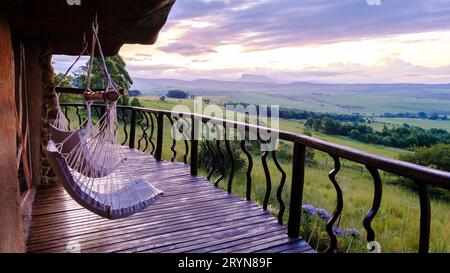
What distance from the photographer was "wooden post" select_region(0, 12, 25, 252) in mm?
1369

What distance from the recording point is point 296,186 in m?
2.28

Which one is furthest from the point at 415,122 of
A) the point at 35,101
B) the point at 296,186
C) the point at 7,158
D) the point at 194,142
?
the point at 7,158

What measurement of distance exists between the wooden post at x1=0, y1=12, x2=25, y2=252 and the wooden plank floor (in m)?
0.63

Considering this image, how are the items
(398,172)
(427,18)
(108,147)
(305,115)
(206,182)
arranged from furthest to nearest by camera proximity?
1. (305,115)
2. (427,18)
3. (206,182)
4. (108,147)
5. (398,172)

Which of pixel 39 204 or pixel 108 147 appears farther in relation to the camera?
pixel 39 204

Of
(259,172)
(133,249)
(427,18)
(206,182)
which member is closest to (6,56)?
(133,249)

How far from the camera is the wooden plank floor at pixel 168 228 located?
6.88ft

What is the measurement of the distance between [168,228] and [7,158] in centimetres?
126

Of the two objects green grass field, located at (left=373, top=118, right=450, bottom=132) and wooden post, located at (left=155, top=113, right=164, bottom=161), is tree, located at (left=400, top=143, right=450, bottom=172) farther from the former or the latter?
wooden post, located at (left=155, top=113, right=164, bottom=161)

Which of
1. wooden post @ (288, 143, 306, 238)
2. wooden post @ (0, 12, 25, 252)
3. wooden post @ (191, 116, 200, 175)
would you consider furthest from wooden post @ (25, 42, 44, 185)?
wooden post @ (288, 143, 306, 238)

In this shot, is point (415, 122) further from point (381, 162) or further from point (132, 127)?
point (381, 162)

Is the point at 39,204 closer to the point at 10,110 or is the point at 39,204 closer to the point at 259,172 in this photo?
the point at 10,110

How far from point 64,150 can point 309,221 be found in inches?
107

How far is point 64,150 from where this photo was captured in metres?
2.98
